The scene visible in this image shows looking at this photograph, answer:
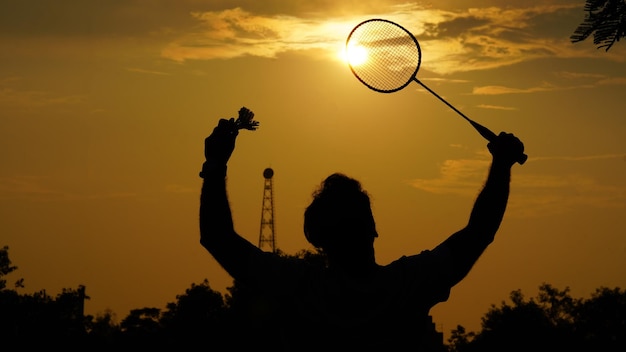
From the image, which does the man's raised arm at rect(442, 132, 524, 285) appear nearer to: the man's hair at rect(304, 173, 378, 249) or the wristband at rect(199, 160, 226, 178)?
the man's hair at rect(304, 173, 378, 249)

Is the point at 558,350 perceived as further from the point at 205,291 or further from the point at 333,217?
the point at 333,217

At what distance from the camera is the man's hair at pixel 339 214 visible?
7414 mm

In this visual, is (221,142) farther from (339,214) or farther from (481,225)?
(481,225)

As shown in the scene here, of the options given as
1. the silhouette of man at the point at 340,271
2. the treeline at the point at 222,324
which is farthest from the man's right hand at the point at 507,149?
the treeline at the point at 222,324

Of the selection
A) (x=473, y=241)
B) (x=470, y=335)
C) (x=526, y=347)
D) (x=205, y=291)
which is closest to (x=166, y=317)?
(x=205, y=291)

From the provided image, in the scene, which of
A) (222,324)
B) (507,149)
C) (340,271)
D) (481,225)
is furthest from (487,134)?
(222,324)

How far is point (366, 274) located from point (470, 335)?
13536cm

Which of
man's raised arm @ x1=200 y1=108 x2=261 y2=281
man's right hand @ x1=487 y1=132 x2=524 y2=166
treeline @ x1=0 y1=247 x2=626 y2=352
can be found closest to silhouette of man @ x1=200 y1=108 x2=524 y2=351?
man's raised arm @ x1=200 y1=108 x2=261 y2=281

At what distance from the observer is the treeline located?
107000 millimetres

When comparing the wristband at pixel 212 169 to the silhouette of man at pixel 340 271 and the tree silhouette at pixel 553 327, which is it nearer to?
the silhouette of man at pixel 340 271

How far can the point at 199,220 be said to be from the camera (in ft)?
24.2

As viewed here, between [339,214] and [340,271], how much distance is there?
302 millimetres

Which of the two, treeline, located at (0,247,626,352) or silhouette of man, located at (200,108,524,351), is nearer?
silhouette of man, located at (200,108,524,351)

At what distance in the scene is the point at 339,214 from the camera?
7426 mm
